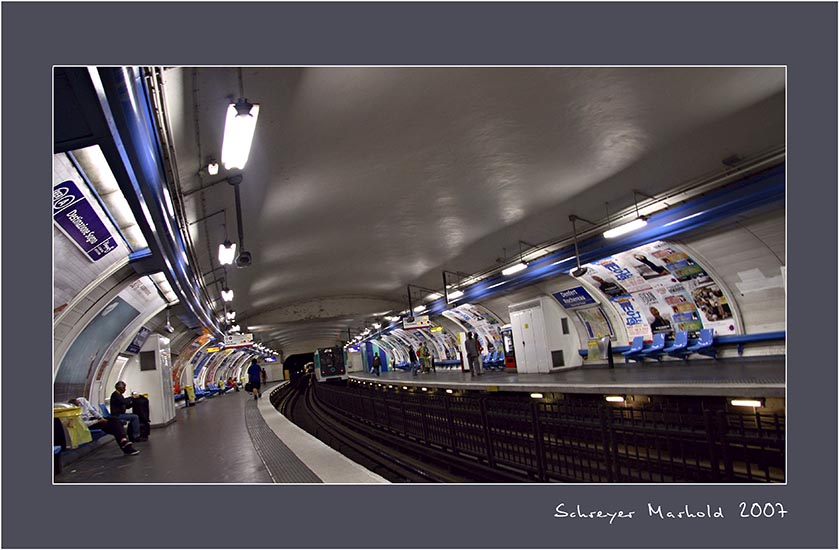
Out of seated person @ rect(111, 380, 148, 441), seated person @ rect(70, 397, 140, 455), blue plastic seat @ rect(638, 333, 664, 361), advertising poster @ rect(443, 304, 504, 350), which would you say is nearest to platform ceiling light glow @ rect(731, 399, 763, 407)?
blue plastic seat @ rect(638, 333, 664, 361)

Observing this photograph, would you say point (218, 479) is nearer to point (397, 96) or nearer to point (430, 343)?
point (397, 96)

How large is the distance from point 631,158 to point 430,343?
1085 inches

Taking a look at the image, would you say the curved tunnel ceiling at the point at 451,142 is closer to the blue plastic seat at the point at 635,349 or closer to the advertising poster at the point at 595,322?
the blue plastic seat at the point at 635,349

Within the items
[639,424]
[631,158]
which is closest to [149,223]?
[639,424]

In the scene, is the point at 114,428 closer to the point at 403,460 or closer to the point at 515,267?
the point at 403,460

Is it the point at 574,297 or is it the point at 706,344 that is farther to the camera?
the point at 574,297

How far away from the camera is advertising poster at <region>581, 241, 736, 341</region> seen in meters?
12.1

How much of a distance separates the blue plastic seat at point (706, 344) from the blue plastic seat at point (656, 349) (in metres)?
1.22

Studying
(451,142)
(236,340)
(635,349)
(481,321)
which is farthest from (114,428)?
(481,321)

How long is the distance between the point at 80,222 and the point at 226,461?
3163 millimetres

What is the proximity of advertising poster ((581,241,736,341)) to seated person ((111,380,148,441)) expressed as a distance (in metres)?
10.4

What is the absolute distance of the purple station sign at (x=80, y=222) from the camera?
507cm

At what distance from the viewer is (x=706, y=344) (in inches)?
492

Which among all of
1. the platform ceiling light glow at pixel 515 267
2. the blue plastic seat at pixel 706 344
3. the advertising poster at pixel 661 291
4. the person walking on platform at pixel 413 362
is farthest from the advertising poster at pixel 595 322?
the person walking on platform at pixel 413 362
